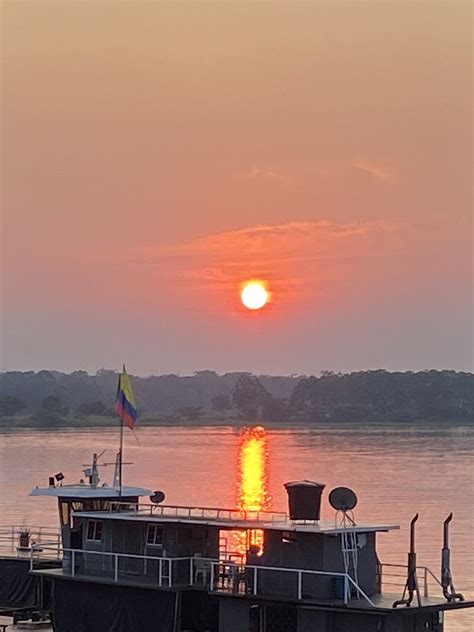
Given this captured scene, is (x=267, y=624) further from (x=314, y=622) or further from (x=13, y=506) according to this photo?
(x=13, y=506)

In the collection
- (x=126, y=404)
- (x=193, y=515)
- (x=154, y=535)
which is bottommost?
(x=154, y=535)

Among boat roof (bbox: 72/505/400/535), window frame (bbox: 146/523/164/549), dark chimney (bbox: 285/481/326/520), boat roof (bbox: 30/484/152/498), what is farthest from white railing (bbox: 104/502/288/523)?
dark chimney (bbox: 285/481/326/520)

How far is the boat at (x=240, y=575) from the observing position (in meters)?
35.8

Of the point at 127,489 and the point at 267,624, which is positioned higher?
the point at 127,489

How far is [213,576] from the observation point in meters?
37.7

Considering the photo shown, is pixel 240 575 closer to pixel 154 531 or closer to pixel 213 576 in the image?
pixel 213 576

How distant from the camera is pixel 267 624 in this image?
120 feet

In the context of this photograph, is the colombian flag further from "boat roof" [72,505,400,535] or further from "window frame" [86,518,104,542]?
"window frame" [86,518,104,542]

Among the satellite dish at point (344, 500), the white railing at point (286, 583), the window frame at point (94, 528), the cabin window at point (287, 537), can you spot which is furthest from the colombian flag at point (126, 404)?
the satellite dish at point (344, 500)

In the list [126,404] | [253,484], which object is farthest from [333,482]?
[126,404]

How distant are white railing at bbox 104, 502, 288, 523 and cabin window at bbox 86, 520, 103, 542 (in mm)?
1117

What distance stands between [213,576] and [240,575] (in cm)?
82

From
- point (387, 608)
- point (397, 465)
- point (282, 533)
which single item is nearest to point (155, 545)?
point (282, 533)

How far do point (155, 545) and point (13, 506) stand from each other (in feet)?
193
